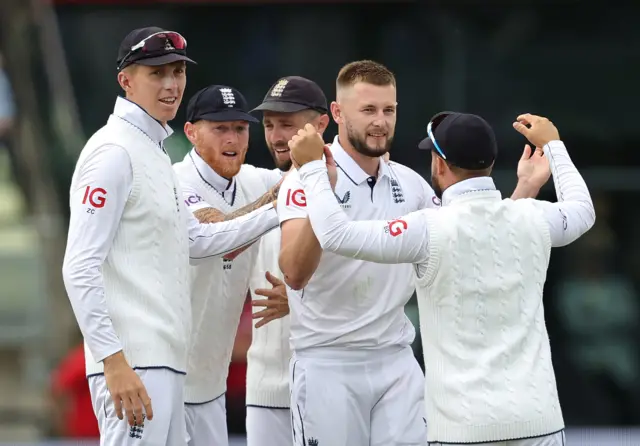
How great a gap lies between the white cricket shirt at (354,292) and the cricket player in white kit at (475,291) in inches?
23.6

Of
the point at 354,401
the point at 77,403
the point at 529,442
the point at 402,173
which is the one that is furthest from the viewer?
the point at 77,403

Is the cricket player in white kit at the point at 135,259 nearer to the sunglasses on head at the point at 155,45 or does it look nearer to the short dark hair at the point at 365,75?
the sunglasses on head at the point at 155,45

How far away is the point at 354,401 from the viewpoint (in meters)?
5.56

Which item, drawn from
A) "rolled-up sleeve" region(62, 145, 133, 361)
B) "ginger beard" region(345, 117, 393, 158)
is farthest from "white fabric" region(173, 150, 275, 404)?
"rolled-up sleeve" region(62, 145, 133, 361)

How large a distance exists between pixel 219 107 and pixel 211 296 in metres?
0.80

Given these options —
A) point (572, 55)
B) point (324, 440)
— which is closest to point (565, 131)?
point (572, 55)

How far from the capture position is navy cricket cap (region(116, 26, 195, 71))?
5180 millimetres

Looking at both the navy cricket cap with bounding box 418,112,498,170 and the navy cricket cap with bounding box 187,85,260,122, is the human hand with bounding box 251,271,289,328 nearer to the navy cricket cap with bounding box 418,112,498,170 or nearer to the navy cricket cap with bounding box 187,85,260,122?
the navy cricket cap with bounding box 187,85,260,122

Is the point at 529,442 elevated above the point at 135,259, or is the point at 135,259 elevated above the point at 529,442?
the point at 135,259

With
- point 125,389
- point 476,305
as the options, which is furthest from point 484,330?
point 125,389

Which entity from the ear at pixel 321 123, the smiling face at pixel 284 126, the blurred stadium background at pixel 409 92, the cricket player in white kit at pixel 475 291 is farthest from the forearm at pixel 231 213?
the blurred stadium background at pixel 409 92

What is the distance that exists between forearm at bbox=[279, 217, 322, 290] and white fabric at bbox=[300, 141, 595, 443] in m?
0.32

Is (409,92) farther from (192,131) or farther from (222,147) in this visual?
(222,147)

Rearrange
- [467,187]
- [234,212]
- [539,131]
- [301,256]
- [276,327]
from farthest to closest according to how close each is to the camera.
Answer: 1. [276,327]
2. [234,212]
3. [539,131]
4. [301,256]
5. [467,187]
